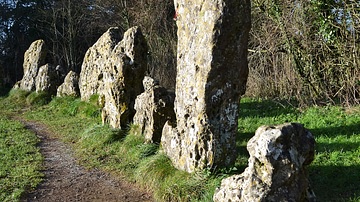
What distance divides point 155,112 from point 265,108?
3140 mm

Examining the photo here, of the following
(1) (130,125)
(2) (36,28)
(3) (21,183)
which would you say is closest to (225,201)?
(3) (21,183)

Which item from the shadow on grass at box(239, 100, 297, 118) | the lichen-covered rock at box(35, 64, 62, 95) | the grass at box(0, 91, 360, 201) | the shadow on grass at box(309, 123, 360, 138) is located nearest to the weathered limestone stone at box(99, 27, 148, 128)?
the grass at box(0, 91, 360, 201)

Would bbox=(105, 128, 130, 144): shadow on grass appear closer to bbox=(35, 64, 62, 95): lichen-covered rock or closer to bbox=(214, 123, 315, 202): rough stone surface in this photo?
bbox=(214, 123, 315, 202): rough stone surface

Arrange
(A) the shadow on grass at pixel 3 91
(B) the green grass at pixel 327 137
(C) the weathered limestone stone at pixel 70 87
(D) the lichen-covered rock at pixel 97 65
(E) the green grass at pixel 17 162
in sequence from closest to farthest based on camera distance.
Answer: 1. (B) the green grass at pixel 327 137
2. (E) the green grass at pixel 17 162
3. (D) the lichen-covered rock at pixel 97 65
4. (C) the weathered limestone stone at pixel 70 87
5. (A) the shadow on grass at pixel 3 91

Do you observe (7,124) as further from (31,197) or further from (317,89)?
(317,89)

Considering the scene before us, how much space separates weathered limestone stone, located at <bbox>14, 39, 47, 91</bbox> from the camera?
54.7ft

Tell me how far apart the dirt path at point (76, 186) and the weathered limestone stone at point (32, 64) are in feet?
28.8

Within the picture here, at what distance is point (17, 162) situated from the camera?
319 inches

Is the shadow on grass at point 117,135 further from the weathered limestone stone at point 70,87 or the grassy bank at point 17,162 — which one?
the weathered limestone stone at point 70,87

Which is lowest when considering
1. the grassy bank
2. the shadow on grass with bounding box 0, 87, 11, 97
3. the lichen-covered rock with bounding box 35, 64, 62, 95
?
the grassy bank

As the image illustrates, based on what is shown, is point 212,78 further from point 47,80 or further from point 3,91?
point 3,91

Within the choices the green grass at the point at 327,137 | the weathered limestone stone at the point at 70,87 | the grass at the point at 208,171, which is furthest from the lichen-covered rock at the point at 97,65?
the green grass at the point at 327,137

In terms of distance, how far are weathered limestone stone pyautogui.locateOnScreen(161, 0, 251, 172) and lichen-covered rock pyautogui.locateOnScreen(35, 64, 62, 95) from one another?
10.3 m

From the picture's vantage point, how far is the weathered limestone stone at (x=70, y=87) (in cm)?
1470
